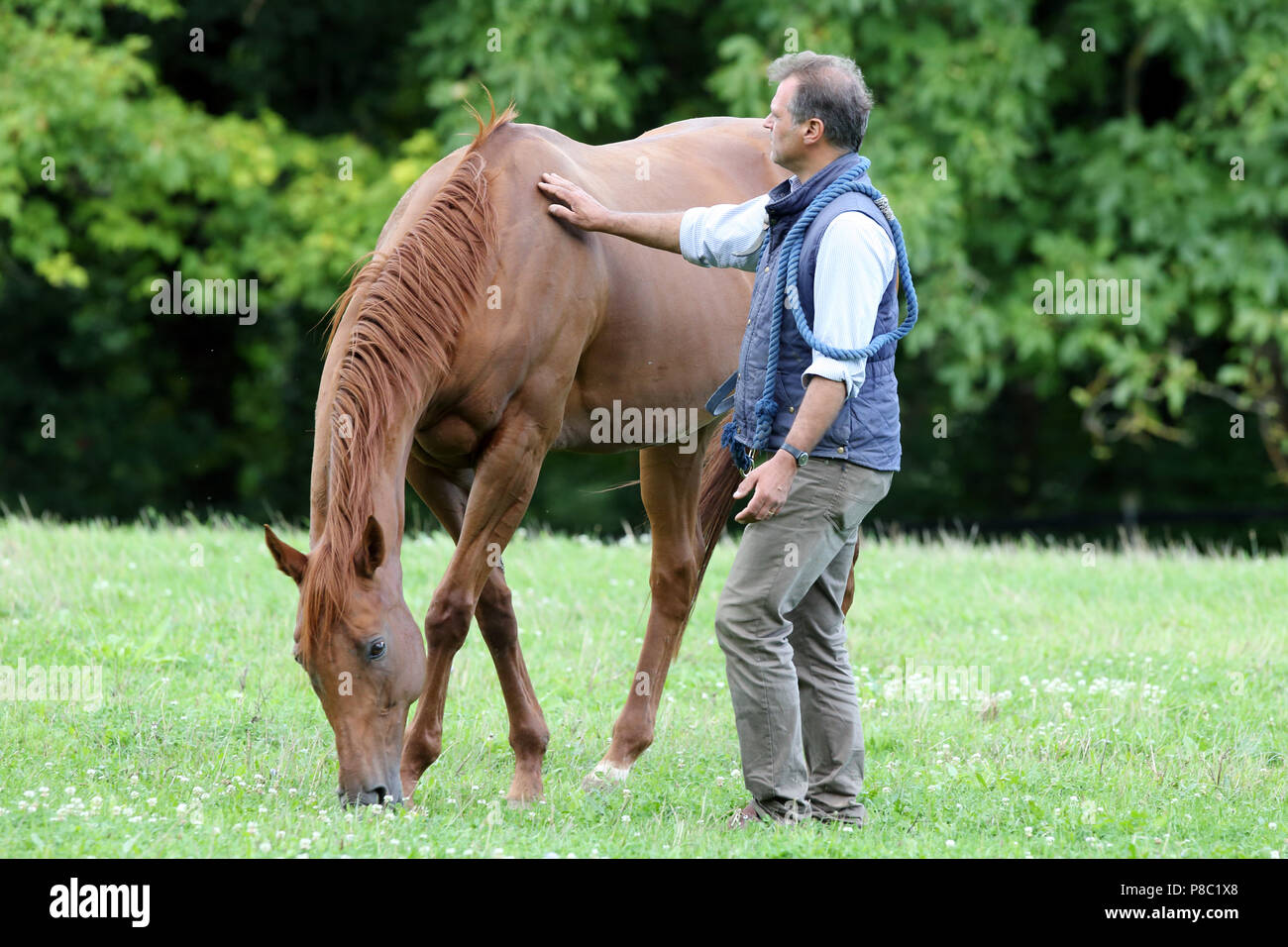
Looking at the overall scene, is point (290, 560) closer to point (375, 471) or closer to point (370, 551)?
point (370, 551)

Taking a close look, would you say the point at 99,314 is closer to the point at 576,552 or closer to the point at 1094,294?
the point at 576,552

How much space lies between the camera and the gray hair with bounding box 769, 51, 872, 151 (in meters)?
4.06

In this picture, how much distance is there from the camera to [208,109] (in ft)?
48.7

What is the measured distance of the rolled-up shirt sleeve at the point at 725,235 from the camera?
453cm

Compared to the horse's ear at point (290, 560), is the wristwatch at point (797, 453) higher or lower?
A: higher

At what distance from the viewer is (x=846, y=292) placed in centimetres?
392

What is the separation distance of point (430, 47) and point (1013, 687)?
1008 cm


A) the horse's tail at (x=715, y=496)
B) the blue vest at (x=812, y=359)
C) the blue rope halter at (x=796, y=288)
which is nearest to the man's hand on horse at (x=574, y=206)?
the blue vest at (x=812, y=359)

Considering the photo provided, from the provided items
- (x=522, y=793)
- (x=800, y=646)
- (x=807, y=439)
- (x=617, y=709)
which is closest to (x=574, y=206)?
(x=807, y=439)

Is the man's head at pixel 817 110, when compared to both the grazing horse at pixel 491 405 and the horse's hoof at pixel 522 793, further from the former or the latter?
the horse's hoof at pixel 522 793

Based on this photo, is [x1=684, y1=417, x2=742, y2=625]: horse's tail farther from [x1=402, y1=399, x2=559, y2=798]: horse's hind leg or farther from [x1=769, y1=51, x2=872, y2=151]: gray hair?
[x1=769, y1=51, x2=872, y2=151]: gray hair

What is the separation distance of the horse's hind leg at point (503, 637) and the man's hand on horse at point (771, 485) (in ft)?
4.30
